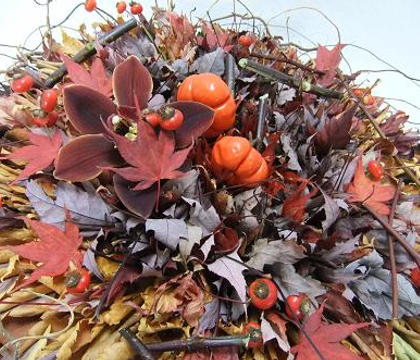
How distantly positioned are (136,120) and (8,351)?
25cm

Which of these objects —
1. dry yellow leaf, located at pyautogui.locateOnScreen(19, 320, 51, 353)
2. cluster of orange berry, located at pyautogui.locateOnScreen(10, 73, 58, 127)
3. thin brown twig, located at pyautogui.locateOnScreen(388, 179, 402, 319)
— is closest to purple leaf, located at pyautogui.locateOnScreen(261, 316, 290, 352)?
thin brown twig, located at pyautogui.locateOnScreen(388, 179, 402, 319)

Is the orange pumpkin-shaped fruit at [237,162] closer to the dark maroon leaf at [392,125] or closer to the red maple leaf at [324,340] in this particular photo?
the red maple leaf at [324,340]

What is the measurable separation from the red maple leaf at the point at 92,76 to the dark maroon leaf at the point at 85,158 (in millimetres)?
103

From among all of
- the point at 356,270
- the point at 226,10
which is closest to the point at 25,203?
the point at 356,270

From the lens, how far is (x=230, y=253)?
471 millimetres

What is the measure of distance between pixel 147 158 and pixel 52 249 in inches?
4.9

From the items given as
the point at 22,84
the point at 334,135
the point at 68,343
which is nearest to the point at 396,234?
the point at 334,135

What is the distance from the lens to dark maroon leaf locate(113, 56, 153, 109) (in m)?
0.50

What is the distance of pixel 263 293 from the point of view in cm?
44

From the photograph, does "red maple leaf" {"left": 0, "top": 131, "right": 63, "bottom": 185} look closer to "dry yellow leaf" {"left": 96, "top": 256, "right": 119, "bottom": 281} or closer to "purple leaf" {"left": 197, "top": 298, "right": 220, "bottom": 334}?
"dry yellow leaf" {"left": 96, "top": 256, "right": 119, "bottom": 281}

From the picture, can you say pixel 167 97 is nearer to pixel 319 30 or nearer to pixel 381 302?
pixel 381 302

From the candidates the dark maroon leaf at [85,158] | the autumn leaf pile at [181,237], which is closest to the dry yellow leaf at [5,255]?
the autumn leaf pile at [181,237]

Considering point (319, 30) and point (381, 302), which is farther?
point (319, 30)

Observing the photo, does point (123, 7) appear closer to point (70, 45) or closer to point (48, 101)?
point (70, 45)
